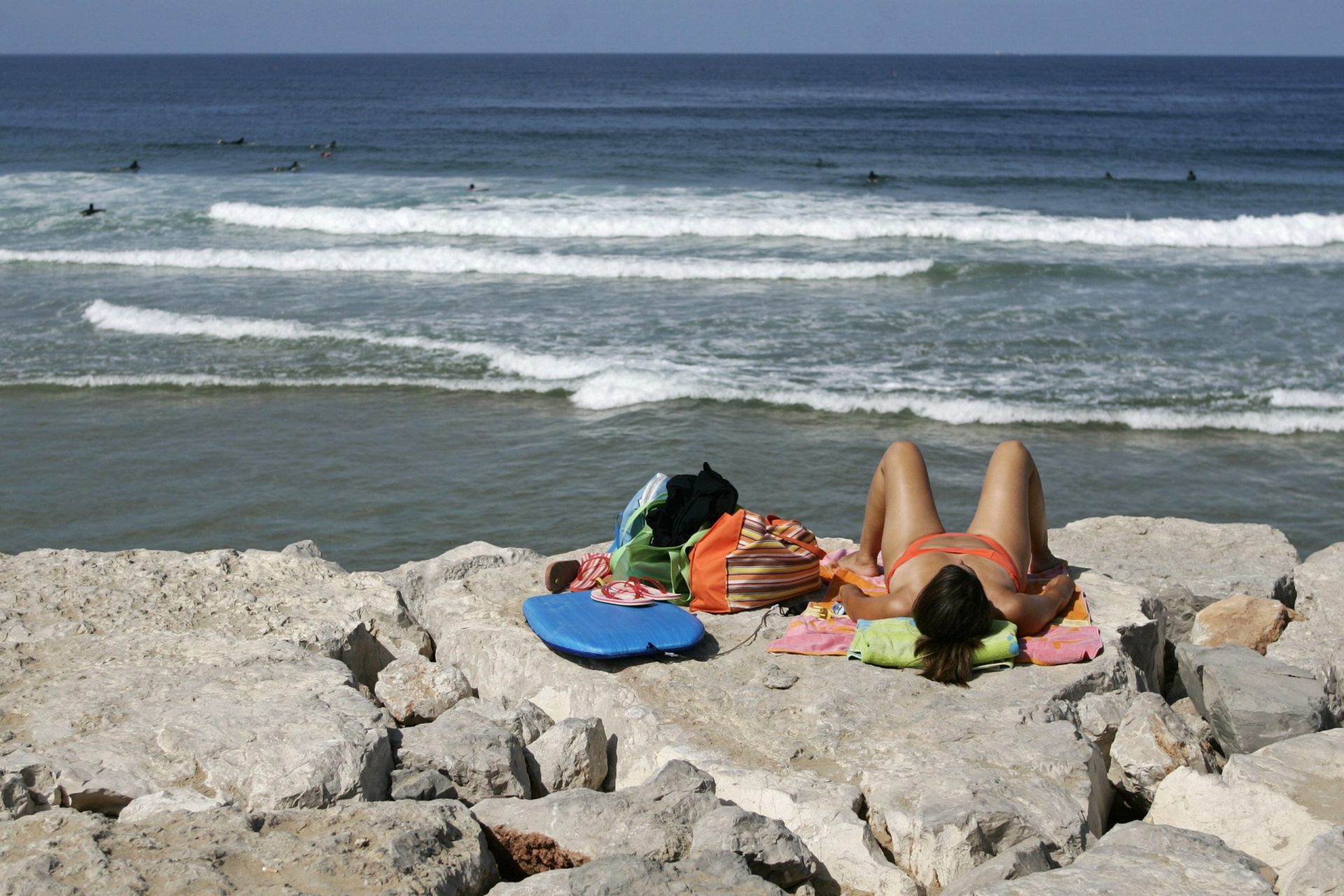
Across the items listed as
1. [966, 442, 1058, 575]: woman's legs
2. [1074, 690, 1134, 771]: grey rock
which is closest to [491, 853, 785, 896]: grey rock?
[1074, 690, 1134, 771]: grey rock

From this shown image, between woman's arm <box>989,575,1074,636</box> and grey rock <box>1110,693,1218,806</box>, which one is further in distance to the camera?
woman's arm <box>989,575,1074,636</box>

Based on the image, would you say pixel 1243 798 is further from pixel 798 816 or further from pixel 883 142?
pixel 883 142

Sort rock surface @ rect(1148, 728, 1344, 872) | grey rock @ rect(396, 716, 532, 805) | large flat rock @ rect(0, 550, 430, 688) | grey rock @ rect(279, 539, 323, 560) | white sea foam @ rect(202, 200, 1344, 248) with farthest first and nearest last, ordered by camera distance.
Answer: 1. white sea foam @ rect(202, 200, 1344, 248)
2. grey rock @ rect(279, 539, 323, 560)
3. large flat rock @ rect(0, 550, 430, 688)
4. grey rock @ rect(396, 716, 532, 805)
5. rock surface @ rect(1148, 728, 1344, 872)

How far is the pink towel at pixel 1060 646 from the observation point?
451cm

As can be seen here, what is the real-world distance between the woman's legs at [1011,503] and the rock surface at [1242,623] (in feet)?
2.91

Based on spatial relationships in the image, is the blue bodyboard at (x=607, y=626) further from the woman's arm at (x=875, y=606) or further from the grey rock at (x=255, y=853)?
the grey rock at (x=255, y=853)

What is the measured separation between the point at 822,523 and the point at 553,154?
27.4 metres

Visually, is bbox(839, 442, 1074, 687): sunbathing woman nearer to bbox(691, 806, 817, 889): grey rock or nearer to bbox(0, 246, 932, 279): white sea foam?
bbox(691, 806, 817, 889): grey rock

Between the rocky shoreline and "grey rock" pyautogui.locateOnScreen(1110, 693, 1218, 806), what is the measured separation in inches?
0.5

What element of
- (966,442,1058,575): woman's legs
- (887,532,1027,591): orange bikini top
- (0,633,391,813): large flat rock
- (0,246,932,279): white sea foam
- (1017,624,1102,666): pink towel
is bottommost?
(0,633,391,813): large flat rock

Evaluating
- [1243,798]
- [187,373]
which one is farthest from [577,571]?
[187,373]

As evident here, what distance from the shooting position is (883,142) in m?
37.2

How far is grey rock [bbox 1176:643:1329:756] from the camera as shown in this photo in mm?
4133

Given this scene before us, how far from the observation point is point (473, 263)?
17438 millimetres
